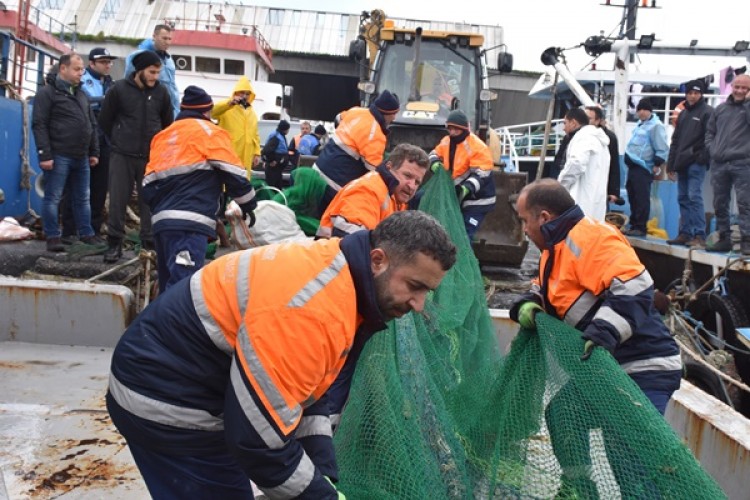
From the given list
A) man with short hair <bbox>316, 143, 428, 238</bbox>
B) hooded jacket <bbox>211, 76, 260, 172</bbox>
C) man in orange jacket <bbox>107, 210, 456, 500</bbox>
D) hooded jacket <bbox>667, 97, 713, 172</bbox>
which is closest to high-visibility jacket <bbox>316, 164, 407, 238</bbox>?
man with short hair <bbox>316, 143, 428, 238</bbox>

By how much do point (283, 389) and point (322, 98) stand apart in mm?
33332

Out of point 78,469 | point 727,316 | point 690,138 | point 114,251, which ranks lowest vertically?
point 78,469

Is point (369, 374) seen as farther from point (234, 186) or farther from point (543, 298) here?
point (234, 186)

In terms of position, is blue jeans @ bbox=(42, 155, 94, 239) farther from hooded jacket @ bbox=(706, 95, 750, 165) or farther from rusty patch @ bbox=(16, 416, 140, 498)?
hooded jacket @ bbox=(706, 95, 750, 165)

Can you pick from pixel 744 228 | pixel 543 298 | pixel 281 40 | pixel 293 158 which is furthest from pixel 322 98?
pixel 543 298

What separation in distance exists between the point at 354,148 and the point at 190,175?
5.75ft

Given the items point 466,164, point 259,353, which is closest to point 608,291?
point 259,353

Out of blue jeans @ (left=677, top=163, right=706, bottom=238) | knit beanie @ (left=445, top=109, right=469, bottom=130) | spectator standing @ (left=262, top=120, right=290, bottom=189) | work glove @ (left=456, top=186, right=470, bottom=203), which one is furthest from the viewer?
spectator standing @ (left=262, top=120, right=290, bottom=189)

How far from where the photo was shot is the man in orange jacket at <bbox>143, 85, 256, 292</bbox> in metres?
4.89

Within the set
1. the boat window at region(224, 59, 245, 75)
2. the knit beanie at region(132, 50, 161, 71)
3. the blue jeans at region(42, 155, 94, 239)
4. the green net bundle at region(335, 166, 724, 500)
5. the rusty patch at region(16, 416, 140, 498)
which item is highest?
the boat window at region(224, 59, 245, 75)

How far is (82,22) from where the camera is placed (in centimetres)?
3634

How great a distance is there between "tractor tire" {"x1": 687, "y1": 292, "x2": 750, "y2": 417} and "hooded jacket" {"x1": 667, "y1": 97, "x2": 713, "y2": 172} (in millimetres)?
1478

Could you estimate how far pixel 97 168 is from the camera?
291 inches

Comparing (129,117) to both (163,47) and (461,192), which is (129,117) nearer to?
(163,47)
